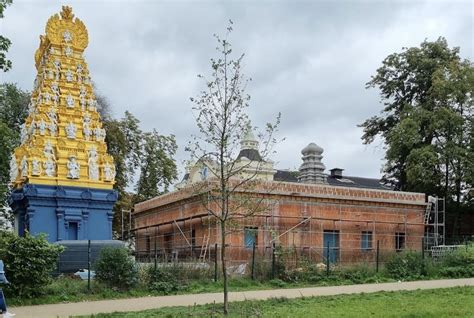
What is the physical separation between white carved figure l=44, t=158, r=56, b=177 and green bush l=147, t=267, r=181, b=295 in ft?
50.4

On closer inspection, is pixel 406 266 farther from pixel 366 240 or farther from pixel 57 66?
pixel 57 66

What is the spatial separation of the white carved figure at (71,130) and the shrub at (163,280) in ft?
53.5

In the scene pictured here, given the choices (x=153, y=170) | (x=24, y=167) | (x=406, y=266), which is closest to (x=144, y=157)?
(x=153, y=170)

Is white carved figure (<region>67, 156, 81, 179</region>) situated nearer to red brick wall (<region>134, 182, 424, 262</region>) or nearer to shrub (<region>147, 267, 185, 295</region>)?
red brick wall (<region>134, 182, 424, 262</region>)

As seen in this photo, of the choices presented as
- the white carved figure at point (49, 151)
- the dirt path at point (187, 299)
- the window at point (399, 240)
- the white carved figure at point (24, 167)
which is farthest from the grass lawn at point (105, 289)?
the white carved figure at point (49, 151)

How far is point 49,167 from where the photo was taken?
3344 cm

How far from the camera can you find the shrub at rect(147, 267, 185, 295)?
19438 millimetres

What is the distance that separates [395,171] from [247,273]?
983 inches

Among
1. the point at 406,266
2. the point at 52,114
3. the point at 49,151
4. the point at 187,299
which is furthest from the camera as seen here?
the point at 52,114

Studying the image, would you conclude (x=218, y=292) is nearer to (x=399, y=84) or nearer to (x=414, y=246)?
(x=414, y=246)

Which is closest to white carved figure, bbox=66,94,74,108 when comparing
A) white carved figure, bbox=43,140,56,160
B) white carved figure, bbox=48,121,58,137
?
white carved figure, bbox=48,121,58,137

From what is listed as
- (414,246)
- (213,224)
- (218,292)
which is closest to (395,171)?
(414,246)

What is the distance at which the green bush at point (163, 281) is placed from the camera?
1944 cm

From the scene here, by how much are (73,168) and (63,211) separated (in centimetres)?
235
